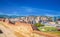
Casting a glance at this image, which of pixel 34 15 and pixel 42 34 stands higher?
pixel 34 15

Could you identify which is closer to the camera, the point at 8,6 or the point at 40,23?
the point at 40,23

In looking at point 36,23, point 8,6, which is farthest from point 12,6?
point 36,23

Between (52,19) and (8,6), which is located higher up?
(8,6)

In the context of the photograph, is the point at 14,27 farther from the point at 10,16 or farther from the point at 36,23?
the point at 36,23

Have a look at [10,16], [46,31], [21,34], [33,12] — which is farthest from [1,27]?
[46,31]

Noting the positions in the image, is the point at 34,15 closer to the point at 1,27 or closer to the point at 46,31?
the point at 46,31

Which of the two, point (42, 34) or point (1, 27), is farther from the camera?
point (1, 27)

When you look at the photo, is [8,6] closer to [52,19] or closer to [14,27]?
[14,27]

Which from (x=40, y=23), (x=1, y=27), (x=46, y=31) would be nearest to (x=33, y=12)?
(x=40, y=23)

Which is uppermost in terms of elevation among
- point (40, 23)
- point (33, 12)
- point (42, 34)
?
point (33, 12)
